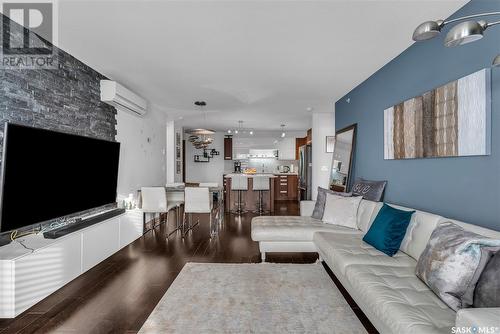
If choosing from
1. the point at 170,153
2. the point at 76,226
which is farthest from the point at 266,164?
the point at 76,226

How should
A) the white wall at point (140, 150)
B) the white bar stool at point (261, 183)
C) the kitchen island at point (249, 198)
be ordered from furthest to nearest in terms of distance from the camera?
the kitchen island at point (249, 198), the white bar stool at point (261, 183), the white wall at point (140, 150)

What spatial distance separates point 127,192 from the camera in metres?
4.66

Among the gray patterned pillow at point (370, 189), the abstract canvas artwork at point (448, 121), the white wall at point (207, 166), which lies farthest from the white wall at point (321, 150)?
the white wall at point (207, 166)

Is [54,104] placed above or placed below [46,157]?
above

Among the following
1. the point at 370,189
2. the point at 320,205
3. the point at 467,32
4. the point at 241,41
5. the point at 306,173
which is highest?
the point at 241,41

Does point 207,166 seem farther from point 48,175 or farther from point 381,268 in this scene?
point 381,268

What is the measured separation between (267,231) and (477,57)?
2.70 m

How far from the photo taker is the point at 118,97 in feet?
13.2

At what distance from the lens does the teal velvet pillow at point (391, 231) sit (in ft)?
7.98

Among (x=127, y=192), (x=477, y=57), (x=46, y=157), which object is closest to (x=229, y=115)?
(x=127, y=192)

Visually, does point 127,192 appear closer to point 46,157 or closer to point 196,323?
point 46,157

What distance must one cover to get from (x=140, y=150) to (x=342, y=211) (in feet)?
12.9

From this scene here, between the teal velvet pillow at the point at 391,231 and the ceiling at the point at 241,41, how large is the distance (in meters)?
1.83

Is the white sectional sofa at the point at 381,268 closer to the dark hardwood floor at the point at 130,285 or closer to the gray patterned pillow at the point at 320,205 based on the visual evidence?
the gray patterned pillow at the point at 320,205
